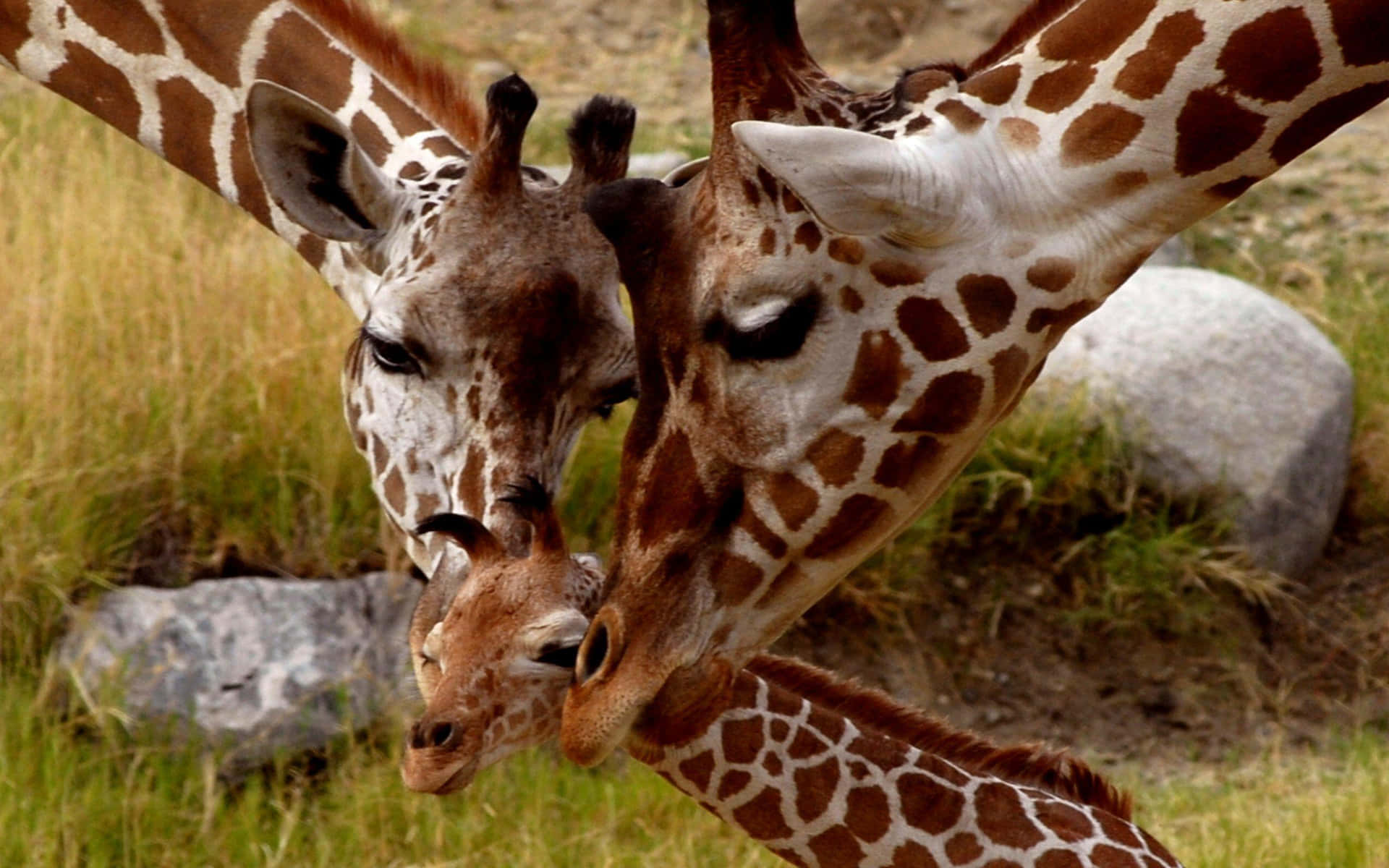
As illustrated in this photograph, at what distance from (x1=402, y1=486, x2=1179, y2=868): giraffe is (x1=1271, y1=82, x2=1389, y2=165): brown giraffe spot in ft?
4.02

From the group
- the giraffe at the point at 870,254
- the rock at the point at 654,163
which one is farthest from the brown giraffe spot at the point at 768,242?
the rock at the point at 654,163

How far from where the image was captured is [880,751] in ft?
12.2

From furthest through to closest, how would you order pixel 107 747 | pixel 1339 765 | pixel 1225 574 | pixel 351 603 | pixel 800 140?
pixel 1225 574
pixel 1339 765
pixel 351 603
pixel 107 747
pixel 800 140

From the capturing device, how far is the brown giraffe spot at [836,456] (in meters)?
2.95

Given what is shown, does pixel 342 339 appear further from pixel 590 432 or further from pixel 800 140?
pixel 800 140

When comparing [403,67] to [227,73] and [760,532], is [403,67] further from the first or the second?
[760,532]

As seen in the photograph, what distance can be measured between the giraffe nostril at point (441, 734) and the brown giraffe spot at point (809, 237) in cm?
89

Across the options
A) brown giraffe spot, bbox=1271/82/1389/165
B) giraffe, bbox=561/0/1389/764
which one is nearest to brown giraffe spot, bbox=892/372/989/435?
giraffe, bbox=561/0/1389/764

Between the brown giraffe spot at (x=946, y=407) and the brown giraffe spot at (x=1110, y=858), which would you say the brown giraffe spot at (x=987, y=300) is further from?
the brown giraffe spot at (x=1110, y=858)

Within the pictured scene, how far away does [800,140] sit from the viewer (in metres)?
2.69

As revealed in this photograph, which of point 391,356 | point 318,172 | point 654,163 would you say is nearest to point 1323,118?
point 391,356

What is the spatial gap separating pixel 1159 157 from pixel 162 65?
260cm

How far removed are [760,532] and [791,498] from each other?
0.07 metres

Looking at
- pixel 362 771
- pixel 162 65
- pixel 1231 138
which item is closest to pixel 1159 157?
pixel 1231 138
